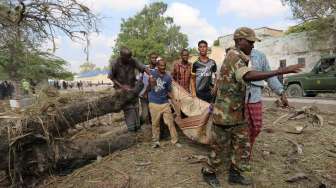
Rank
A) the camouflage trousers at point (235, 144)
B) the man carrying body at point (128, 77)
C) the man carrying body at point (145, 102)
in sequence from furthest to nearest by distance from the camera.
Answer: the man carrying body at point (145, 102)
the man carrying body at point (128, 77)
the camouflage trousers at point (235, 144)

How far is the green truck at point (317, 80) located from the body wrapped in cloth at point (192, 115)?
1092cm

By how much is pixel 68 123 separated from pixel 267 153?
A: 2.67 meters

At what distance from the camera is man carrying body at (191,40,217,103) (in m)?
5.26

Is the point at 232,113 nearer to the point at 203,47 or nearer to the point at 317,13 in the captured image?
the point at 203,47

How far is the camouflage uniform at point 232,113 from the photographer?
361cm

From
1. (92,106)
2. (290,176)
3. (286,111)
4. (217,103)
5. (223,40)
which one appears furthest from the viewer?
(223,40)

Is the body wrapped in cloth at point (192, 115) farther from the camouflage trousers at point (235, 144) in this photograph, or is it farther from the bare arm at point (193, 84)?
the camouflage trousers at point (235, 144)

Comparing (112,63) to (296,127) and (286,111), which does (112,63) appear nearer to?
(296,127)

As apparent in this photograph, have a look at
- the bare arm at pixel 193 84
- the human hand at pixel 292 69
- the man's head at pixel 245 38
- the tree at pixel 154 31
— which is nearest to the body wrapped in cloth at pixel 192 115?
the bare arm at pixel 193 84

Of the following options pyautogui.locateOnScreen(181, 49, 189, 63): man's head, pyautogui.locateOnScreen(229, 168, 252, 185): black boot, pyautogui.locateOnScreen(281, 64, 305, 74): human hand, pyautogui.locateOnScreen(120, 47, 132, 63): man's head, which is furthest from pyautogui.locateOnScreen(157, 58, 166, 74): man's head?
pyautogui.locateOnScreen(281, 64, 305, 74): human hand

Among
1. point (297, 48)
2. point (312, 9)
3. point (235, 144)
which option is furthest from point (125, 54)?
point (297, 48)

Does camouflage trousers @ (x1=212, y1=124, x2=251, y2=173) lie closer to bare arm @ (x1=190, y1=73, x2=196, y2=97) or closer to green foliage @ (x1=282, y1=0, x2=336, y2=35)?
bare arm @ (x1=190, y1=73, x2=196, y2=97)

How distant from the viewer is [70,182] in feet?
14.2

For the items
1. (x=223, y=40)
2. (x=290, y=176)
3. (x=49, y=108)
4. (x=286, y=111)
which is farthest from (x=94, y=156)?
(x=223, y=40)
